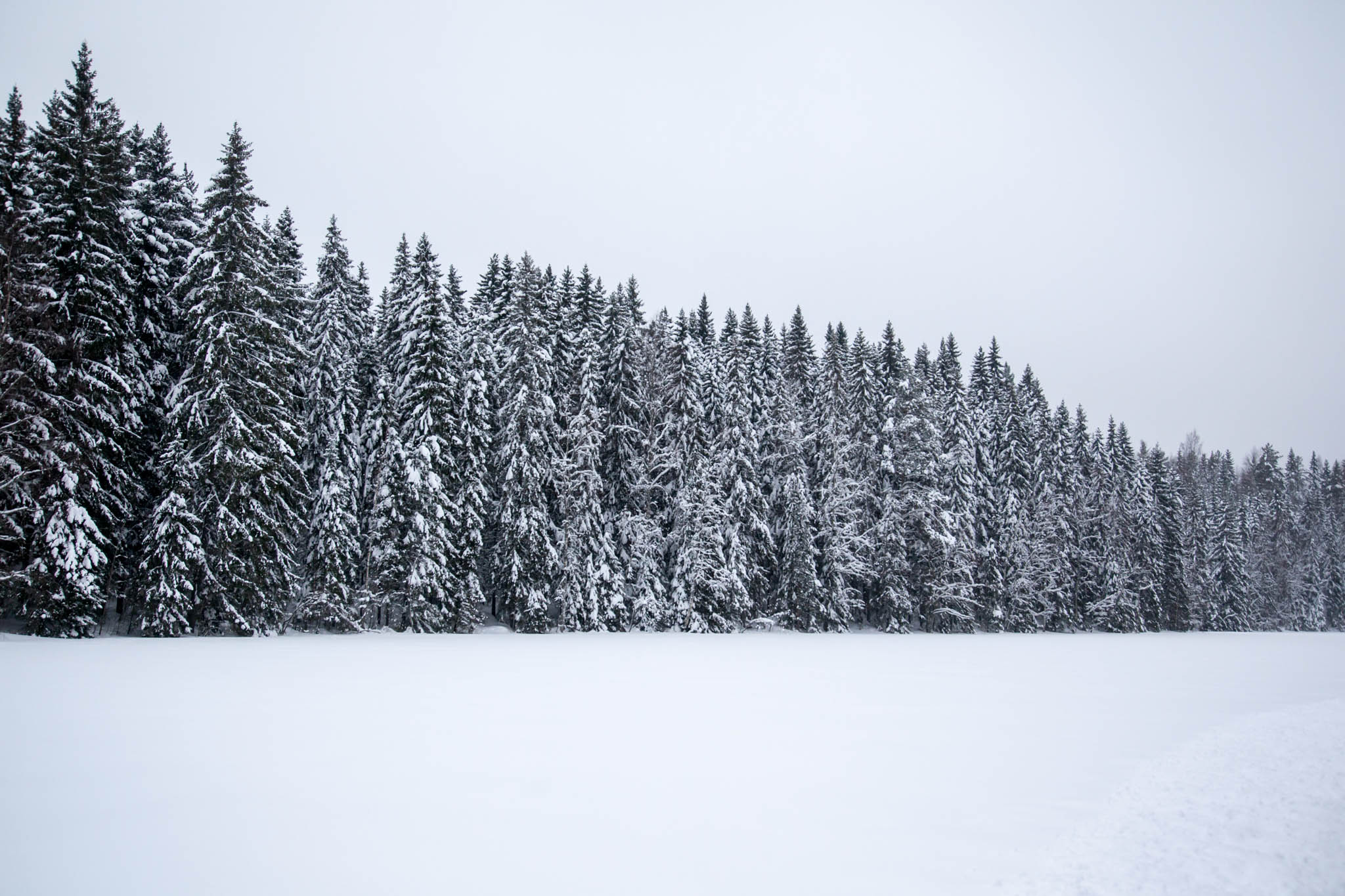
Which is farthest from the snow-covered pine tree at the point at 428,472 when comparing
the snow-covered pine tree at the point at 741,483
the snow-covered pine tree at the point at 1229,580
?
the snow-covered pine tree at the point at 1229,580

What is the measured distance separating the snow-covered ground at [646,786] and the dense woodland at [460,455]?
986 cm

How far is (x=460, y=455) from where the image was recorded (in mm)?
34062

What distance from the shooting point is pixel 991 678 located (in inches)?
729

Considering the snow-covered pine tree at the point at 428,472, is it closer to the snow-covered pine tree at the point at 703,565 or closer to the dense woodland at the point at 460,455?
the dense woodland at the point at 460,455

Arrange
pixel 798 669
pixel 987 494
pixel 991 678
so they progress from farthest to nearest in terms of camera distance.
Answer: pixel 987 494 < pixel 798 669 < pixel 991 678

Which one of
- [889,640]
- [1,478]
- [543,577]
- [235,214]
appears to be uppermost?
[235,214]

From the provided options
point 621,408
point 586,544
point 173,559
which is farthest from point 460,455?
point 173,559

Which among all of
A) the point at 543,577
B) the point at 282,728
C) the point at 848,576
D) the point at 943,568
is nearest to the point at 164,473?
the point at 543,577

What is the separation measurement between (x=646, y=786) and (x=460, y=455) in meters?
28.2

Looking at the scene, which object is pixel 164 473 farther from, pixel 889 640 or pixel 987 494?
pixel 987 494

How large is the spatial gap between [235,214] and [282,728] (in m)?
24.7

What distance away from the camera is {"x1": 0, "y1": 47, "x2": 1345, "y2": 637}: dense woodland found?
23.9 metres

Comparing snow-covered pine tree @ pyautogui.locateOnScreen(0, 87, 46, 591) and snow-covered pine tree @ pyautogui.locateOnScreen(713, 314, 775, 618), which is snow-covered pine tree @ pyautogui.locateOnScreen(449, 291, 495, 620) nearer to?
snow-covered pine tree @ pyautogui.locateOnScreen(713, 314, 775, 618)

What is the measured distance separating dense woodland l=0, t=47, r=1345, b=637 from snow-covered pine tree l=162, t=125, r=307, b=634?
118 millimetres
